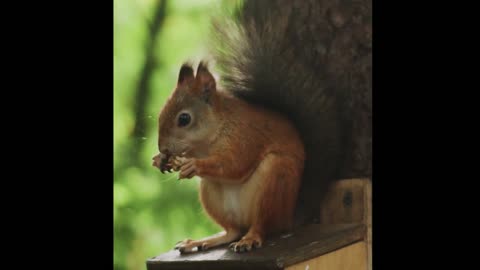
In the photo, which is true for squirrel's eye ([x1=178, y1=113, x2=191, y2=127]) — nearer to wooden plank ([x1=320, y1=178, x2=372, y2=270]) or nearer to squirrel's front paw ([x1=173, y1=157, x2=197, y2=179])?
squirrel's front paw ([x1=173, y1=157, x2=197, y2=179])

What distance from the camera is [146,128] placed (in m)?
2.75

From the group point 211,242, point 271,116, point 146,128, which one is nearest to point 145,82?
point 146,128

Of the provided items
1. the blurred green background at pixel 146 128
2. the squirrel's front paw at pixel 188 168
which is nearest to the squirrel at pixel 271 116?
the squirrel's front paw at pixel 188 168

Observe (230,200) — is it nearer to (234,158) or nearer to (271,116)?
(234,158)

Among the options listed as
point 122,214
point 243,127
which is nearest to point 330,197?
point 243,127

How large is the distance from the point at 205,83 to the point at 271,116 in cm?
20

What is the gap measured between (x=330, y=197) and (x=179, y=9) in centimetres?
66

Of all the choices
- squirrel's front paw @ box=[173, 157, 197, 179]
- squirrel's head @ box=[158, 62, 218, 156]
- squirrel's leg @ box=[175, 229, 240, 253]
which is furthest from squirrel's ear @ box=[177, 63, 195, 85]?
squirrel's leg @ box=[175, 229, 240, 253]

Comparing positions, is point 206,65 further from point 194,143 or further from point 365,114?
point 365,114

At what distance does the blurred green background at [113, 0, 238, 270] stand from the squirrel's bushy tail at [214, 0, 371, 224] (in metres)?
0.14

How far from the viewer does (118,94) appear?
2.84 metres

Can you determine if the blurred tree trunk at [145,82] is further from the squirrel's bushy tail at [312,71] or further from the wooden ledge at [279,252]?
the wooden ledge at [279,252]

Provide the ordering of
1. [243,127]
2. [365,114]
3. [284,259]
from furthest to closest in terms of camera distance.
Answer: [365,114] < [243,127] < [284,259]

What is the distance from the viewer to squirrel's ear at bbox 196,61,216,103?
262cm
